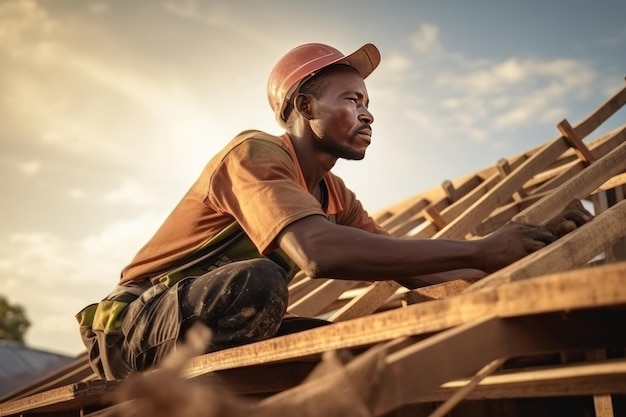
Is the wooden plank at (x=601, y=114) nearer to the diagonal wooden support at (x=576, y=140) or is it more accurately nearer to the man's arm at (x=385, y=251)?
the diagonal wooden support at (x=576, y=140)

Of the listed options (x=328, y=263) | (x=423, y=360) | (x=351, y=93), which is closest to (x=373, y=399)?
(x=423, y=360)

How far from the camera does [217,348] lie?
7.95ft

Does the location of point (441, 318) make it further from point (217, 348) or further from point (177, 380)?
point (217, 348)

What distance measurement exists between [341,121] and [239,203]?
2.30 ft

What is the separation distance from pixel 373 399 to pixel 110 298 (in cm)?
184

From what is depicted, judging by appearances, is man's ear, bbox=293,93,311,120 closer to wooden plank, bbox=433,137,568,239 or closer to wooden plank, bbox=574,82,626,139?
wooden plank, bbox=433,137,568,239

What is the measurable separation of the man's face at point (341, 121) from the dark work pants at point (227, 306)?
2.58ft

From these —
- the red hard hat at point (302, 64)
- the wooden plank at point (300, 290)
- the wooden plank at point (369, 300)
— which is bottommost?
the wooden plank at point (369, 300)

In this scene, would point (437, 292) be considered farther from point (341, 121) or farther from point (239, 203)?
point (341, 121)

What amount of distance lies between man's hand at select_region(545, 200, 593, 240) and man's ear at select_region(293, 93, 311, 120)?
114 cm

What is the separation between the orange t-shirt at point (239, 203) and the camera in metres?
2.38

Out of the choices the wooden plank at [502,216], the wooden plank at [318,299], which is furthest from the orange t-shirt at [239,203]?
the wooden plank at [502,216]

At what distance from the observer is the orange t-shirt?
2.38 metres

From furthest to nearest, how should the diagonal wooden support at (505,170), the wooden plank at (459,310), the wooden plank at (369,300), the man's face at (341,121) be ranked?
the diagonal wooden support at (505,170), the wooden plank at (369,300), the man's face at (341,121), the wooden plank at (459,310)
